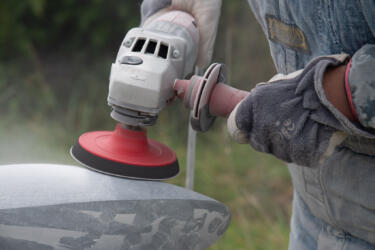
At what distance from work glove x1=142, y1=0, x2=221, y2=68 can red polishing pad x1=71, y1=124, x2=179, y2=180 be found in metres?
0.27

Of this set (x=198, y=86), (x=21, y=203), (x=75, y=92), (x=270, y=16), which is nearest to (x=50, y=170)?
Result: (x=21, y=203)

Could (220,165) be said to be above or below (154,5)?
below

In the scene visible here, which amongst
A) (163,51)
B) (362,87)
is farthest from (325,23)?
(163,51)

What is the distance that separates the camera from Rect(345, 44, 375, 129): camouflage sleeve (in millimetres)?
795

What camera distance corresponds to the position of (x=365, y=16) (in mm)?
830

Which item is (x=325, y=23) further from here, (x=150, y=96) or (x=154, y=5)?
(x=154, y=5)

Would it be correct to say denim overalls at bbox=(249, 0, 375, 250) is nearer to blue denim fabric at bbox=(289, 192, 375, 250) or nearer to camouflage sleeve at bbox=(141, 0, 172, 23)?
blue denim fabric at bbox=(289, 192, 375, 250)

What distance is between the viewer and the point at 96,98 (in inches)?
142

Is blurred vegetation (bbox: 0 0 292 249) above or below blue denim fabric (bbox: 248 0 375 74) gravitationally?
below

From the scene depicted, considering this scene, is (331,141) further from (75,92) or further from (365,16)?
(75,92)

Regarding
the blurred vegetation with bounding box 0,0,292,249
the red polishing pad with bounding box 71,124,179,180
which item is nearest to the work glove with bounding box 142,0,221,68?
the red polishing pad with bounding box 71,124,179,180

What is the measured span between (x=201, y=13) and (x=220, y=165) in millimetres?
1948

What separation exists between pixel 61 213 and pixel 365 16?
63 centimetres

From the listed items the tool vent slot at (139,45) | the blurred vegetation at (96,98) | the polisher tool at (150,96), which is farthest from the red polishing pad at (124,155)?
the blurred vegetation at (96,98)
